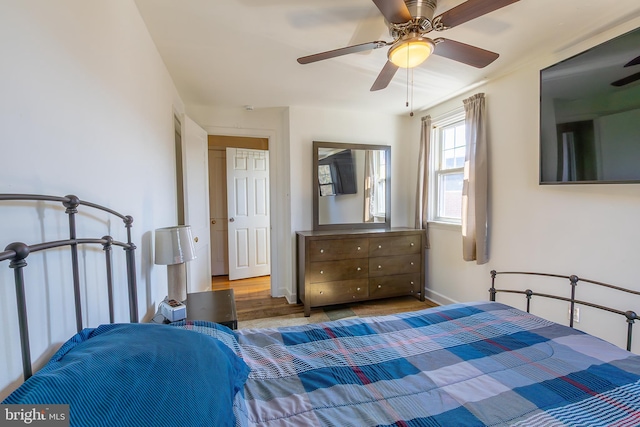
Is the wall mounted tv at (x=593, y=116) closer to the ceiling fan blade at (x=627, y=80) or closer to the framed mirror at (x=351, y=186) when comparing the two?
the ceiling fan blade at (x=627, y=80)

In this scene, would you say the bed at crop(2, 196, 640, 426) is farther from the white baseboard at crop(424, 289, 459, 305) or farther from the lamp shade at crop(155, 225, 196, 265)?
the white baseboard at crop(424, 289, 459, 305)

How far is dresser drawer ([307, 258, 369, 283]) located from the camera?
2.96 meters

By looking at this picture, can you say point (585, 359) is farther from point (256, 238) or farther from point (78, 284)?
point (256, 238)

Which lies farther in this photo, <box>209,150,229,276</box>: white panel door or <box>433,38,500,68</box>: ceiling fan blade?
<box>209,150,229,276</box>: white panel door

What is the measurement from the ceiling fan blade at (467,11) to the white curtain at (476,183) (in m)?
1.51

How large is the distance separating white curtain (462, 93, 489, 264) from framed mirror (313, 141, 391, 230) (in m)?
1.09

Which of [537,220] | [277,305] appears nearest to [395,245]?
[537,220]

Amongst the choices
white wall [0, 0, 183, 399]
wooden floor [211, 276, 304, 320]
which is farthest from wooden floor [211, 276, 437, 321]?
white wall [0, 0, 183, 399]

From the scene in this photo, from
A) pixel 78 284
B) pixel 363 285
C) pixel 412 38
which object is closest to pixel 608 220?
pixel 412 38

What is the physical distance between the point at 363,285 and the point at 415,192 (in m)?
1.47

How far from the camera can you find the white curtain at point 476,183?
2.61 m

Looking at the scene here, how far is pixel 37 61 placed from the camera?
2.43 feet

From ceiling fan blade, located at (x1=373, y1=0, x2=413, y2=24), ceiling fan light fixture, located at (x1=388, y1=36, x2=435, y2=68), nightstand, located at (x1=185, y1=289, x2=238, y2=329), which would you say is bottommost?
nightstand, located at (x1=185, y1=289, x2=238, y2=329)

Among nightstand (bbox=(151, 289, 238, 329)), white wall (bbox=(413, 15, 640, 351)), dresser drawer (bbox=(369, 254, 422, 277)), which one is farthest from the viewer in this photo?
dresser drawer (bbox=(369, 254, 422, 277))
